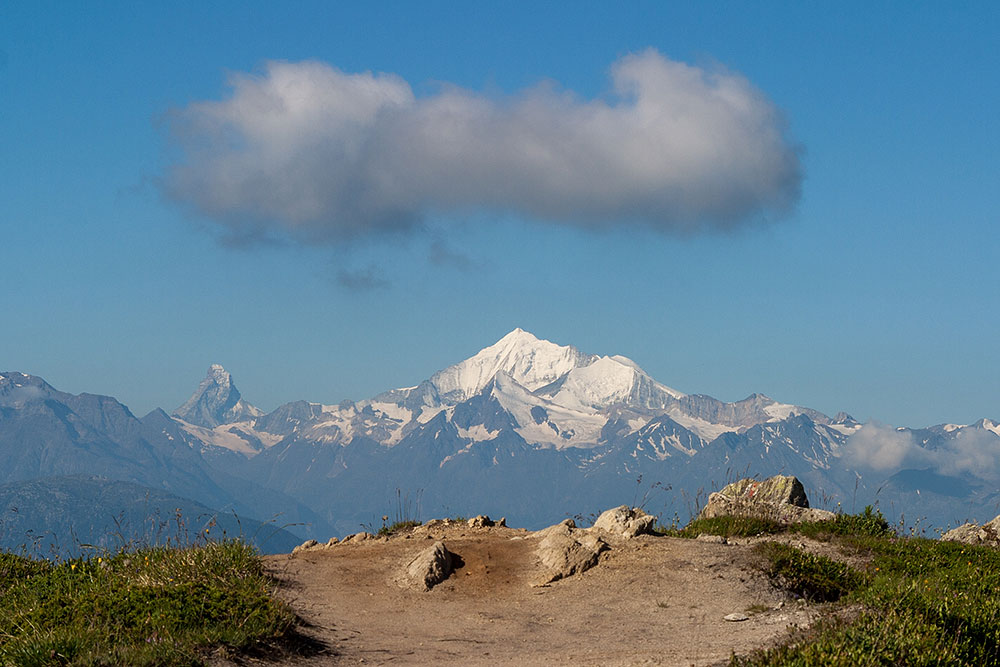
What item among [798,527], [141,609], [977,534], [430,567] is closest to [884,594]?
[798,527]

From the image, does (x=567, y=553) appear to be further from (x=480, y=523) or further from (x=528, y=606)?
(x=480, y=523)

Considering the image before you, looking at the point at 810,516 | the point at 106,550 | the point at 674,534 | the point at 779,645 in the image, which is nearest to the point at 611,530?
the point at 674,534

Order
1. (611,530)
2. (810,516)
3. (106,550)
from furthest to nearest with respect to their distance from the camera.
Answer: (810,516)
(611,530)
(106,550)

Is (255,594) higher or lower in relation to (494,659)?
higher

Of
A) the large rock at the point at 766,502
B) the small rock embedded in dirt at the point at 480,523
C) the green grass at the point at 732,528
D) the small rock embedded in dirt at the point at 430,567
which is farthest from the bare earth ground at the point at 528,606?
the large rock at the point at 766,502

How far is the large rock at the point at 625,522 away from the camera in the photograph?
926 inches

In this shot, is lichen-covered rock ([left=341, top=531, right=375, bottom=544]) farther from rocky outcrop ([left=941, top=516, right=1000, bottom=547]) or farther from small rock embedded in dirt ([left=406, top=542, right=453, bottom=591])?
rocky outcrop ([left=941, top=516, right=1000, bottom=547])

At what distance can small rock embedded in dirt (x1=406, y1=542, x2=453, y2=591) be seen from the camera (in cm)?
2036

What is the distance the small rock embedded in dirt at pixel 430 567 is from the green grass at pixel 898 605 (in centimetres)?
707

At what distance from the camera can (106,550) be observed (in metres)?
19.5

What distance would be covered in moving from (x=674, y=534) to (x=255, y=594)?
12.7 metres

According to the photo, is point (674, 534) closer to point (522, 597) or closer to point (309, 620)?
point (522, 597)

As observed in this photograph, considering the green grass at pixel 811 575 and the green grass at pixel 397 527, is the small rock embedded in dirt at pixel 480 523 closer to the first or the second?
the green grass at pixel 397 527

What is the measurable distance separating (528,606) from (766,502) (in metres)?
10.8
